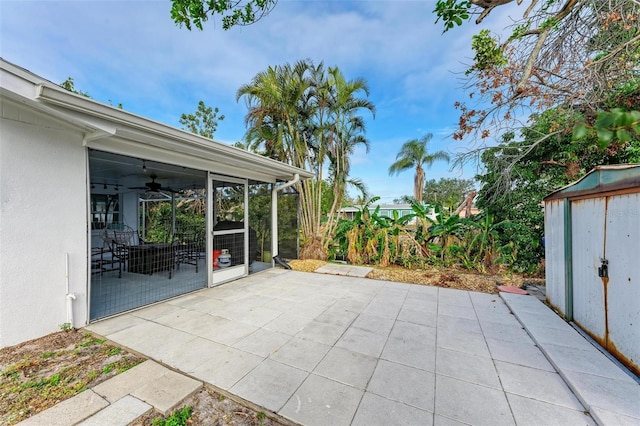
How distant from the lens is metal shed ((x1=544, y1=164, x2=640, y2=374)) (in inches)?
94.3

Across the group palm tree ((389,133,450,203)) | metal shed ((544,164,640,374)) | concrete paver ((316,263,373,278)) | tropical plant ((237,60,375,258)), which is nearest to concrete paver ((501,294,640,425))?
metal shed ((544,164,640,374))

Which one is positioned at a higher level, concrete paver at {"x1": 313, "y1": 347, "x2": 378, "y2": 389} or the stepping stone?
the stepping stone

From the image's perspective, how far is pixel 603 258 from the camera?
111 inches

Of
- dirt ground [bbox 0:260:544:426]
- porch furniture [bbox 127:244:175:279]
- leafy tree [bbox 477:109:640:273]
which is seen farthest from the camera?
porch furniture [bbox 127:244:175:279]

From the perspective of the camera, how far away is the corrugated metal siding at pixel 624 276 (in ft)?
7.68

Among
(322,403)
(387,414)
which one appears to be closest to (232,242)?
(322,403)

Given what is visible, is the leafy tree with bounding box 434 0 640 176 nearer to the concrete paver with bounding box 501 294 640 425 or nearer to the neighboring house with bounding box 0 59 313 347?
the concrete paver with bounding box 501 294 640 425

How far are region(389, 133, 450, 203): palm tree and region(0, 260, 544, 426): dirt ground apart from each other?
16.1m

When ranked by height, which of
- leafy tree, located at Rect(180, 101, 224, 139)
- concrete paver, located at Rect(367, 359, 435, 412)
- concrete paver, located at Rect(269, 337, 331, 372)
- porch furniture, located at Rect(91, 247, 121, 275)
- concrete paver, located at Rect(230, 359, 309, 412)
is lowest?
concrete paver, located at Rect(367, 359, 435, 412)

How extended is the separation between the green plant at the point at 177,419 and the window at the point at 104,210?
8.77m

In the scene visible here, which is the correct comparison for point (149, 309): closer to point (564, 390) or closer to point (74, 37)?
point (564, 390)

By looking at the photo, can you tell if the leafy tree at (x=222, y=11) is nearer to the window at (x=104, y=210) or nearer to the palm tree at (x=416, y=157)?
the window at (x=104, y=210)

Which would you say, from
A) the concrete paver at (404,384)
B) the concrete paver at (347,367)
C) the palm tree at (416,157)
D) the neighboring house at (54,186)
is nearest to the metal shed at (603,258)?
the concrete paver at (404,384)

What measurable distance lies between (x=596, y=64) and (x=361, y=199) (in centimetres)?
669
